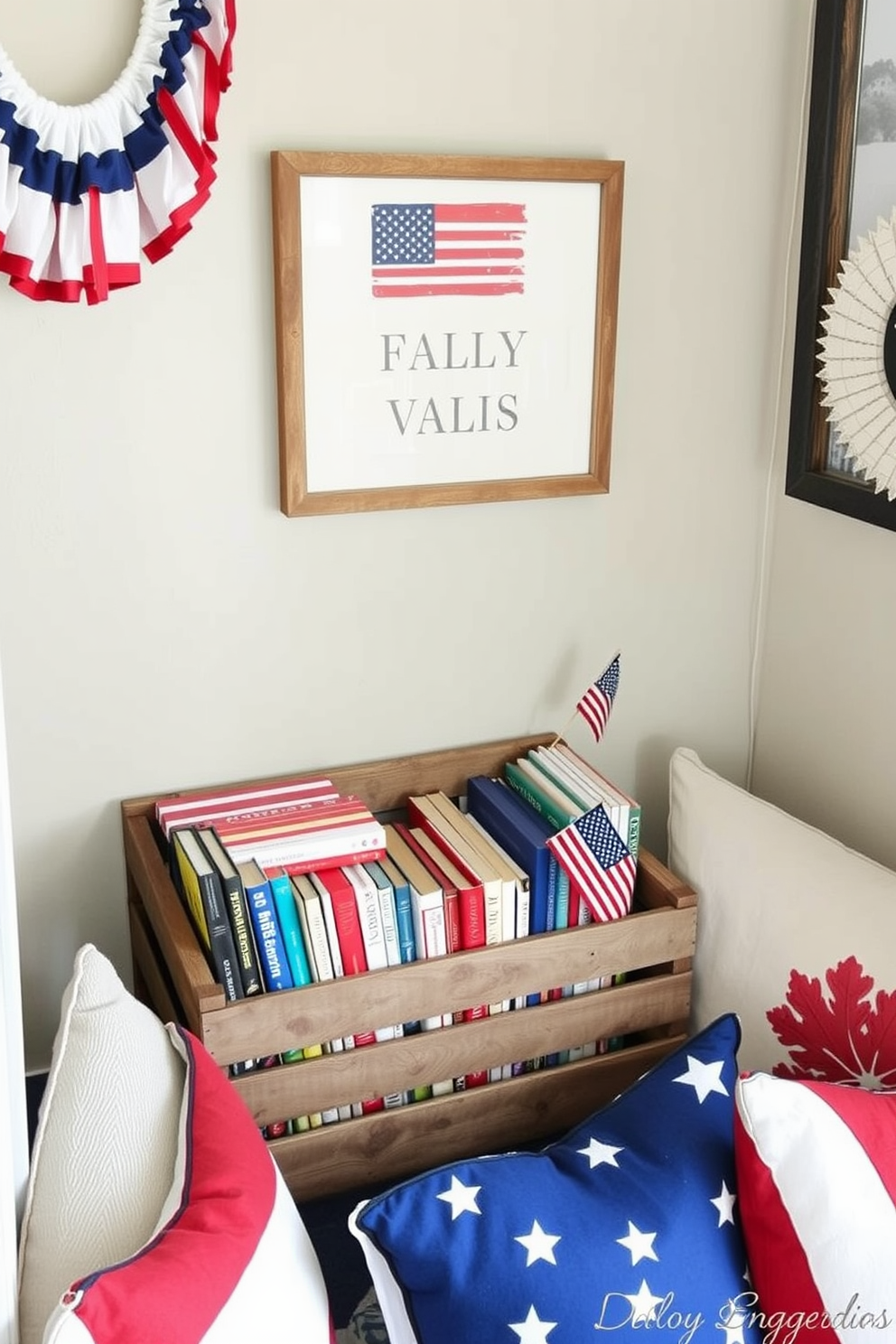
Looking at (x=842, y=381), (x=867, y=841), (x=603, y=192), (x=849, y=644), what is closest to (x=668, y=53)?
(x=603, y=192)

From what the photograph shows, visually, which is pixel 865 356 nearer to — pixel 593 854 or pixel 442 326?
pixel 442 326

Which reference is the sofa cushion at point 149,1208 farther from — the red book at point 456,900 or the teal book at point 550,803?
the teal book at point 550,803

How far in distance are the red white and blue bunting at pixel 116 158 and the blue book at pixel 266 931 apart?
0.70 m

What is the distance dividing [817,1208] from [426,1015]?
0.53 meters

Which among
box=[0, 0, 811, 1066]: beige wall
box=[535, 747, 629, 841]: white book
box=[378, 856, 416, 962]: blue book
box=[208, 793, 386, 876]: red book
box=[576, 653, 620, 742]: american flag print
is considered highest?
box=[0, 0, 811, 1066]: beige wall

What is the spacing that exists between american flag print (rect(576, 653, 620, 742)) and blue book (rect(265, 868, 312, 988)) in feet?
1.66

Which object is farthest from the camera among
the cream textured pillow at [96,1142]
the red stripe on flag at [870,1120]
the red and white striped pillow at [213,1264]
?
the red stripe on flag at [870,1120]

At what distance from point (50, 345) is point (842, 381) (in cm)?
100

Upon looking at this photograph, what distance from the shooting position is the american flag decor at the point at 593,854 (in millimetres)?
1677

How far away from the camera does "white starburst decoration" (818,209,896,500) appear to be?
65.0 inches

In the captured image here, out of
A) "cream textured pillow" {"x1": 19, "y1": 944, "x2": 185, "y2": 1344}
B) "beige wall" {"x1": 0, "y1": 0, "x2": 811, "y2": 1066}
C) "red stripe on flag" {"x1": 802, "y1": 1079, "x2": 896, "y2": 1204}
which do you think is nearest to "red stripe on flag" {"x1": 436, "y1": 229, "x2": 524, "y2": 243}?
"beige wall" {"x1": 0, "y1": 0, "x2": 811, "y2": 1066}

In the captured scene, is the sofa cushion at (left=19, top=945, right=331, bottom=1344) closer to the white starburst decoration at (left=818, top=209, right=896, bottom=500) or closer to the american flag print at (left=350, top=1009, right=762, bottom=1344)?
the american flag print at (left=350, top=1009, right=762, bottom=1344)

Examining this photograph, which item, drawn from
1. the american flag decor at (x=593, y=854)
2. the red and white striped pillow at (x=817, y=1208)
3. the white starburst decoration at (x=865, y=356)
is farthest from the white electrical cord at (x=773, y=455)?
the red and white striped pillow at (x=817, y=1208)

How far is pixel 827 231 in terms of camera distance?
1.75 metres
